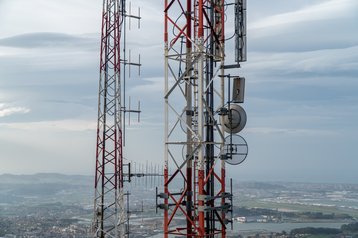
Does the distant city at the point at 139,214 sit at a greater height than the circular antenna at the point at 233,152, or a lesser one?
lesser

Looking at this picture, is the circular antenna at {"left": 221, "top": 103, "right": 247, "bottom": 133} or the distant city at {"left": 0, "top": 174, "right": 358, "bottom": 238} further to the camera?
the distant city at {"left": 0, "top": 174, "right": 358, "bottom": 238}

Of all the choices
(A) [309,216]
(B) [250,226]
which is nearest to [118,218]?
(B) [250,226]

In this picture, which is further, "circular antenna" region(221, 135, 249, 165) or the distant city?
the distant city

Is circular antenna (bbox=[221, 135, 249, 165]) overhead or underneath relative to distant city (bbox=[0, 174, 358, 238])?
overhead

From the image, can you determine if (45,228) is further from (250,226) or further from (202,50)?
(202,50)

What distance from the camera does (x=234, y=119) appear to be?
298 inches

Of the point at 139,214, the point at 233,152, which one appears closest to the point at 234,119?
the point at 233,152

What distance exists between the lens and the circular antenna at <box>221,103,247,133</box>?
7.52 metres

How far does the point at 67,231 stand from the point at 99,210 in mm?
35554

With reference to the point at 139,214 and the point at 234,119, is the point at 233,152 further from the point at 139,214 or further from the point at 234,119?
the point at 139,214

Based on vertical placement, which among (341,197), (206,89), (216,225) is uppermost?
(206,89)

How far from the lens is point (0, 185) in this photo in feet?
431

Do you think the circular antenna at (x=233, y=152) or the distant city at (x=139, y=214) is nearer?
the circular antenna at (x=233, y=152)

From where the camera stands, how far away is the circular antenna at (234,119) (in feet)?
24.7
